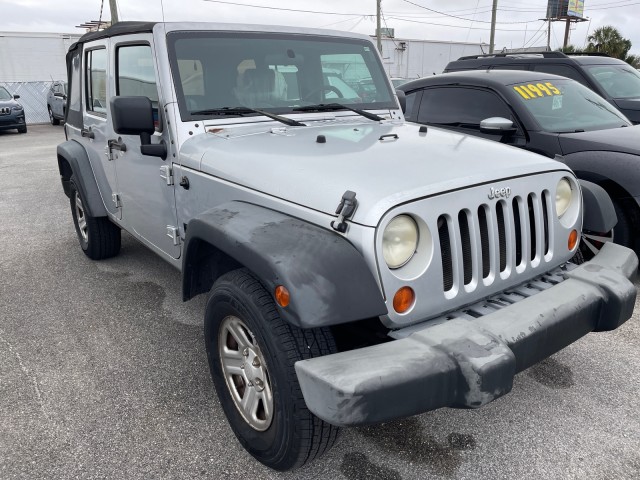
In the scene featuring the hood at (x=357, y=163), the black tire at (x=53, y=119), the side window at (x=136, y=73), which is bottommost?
the black tire at (x=53, y=119)

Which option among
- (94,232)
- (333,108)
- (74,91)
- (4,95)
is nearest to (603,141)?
(333,108)

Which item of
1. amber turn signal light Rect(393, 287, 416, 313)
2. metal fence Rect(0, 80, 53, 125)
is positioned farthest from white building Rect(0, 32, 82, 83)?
amber turn signal light Rect(393, 287, 416, 313)

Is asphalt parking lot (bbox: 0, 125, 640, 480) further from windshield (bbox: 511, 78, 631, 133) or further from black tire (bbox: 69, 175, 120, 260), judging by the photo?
windshield (bbox: 511, 78, 631, 133)

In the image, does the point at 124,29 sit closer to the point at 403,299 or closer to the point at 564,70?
the point at 403,299

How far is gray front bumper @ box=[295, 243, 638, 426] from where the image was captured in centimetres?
166

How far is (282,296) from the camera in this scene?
183 cm

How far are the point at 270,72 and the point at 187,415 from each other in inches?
79.3

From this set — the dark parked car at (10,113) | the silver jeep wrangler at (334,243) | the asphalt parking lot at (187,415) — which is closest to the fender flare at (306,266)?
the silver jeep wrangler at (334,243)

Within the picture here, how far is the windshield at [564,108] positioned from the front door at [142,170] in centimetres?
338

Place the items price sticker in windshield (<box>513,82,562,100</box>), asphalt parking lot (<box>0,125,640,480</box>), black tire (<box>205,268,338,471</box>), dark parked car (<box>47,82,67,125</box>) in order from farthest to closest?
dark parked car (<box>47,82,67,125</box>) < price sticker in windshield (<box>513,82,562,100</box>) < asphalt parking lot (<box>0,125,640,480</box>) < black tire (<box>205,268,338,471</box>)

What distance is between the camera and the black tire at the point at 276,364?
6.39 feet

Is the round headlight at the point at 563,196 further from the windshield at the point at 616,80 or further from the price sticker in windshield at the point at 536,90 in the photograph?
A: the windshield at the point at 616,80

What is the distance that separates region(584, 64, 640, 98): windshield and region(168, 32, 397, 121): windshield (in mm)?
5091

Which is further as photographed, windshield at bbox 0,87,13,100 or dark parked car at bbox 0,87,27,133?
windshield at bbox 0,87,13,100
